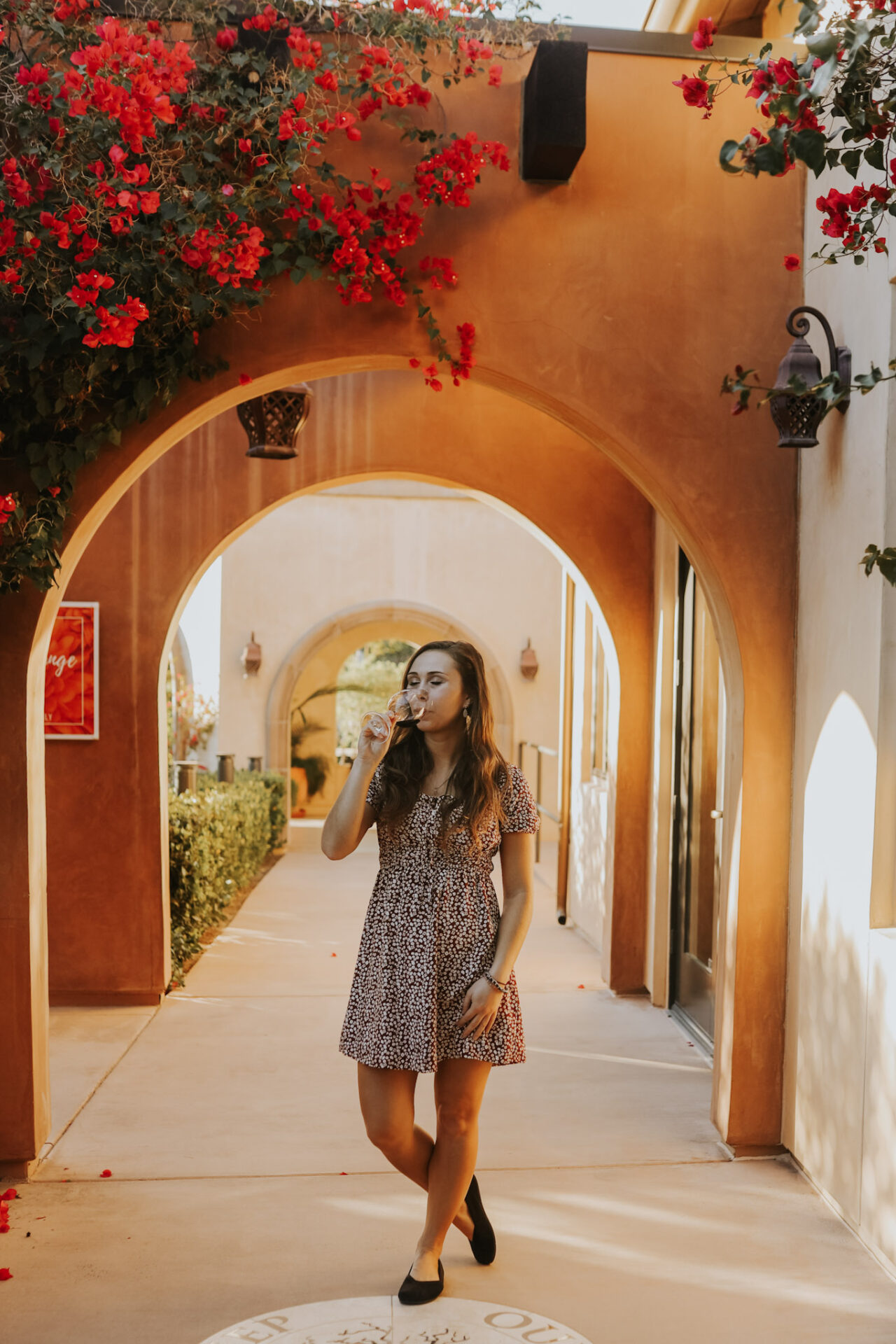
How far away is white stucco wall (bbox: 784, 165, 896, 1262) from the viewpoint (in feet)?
10.5

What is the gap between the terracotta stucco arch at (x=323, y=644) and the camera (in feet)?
42.5

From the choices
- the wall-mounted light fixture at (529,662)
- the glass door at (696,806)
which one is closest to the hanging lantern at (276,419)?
the glass door at (696,806)

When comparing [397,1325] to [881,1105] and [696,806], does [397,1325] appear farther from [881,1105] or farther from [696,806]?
[696,806]

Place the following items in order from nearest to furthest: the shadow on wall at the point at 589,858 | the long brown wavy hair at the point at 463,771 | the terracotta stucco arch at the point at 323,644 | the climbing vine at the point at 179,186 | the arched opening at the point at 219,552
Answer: the long brown wavy hair at the point at 463,771 < the climbing vine at the point at 179,186 < the arched opening at the point at 219,552 < the shadow on wall at the point at 589,858 < the terracotta stucco arch at the point at 323,644

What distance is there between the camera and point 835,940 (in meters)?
3.50

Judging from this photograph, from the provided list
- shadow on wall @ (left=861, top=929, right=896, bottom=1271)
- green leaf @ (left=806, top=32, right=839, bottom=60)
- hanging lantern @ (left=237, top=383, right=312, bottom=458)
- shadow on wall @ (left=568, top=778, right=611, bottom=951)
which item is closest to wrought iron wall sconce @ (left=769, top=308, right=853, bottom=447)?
shadow on wall @ (left=861, top=929, right=896, bottom=1271)

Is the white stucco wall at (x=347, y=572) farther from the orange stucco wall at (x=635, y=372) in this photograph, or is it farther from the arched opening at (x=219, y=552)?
the orange stucco wall at (x=635, y=372)

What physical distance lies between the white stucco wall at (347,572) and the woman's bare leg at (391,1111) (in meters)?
10.4

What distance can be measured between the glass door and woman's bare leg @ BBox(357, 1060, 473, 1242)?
250 centimetres

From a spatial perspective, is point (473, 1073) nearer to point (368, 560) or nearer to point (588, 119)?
point (588, 119)

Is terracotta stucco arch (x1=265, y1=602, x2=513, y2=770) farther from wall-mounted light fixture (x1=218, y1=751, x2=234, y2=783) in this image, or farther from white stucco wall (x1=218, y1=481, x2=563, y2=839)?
wall-mounted light fixture (x1=218, y1=751, x2=234, y2=783)

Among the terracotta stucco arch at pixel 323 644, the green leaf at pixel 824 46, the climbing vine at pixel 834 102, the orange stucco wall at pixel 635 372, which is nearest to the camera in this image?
the green leaf at pixel 824 46

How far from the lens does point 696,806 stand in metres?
5.50

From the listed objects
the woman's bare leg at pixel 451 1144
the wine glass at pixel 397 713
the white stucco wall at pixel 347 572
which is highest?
the white stucco wall at pixel 347 572
